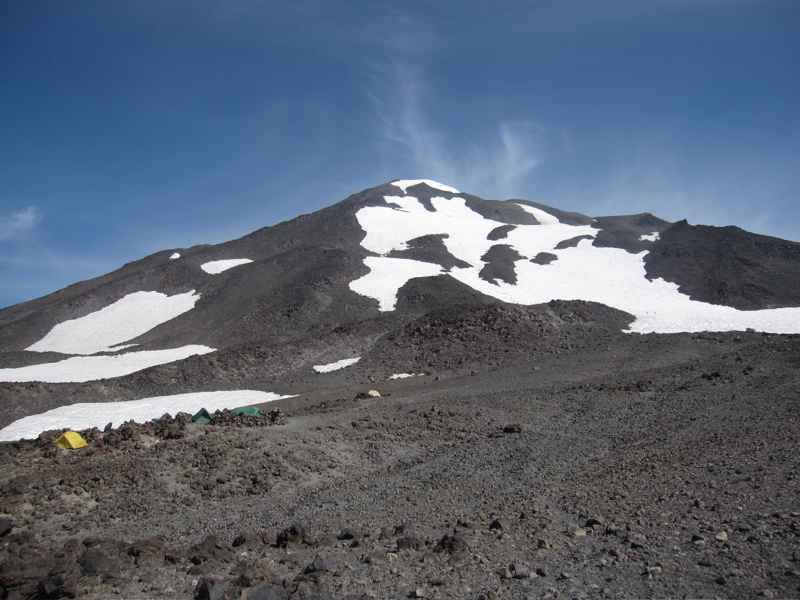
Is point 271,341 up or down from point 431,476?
up

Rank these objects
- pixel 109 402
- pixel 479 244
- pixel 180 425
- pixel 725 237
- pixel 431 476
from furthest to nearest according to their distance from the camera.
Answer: pixel 479 244 < pixel 725 237 < pixel 109 402 < pixel 180 425 < pixel 431 476

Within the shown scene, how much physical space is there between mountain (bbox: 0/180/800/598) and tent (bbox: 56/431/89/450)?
0.24 metres

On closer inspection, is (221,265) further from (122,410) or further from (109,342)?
(122,410)

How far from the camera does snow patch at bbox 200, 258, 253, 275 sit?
172 feet

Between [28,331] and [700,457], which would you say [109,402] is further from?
[28,331]

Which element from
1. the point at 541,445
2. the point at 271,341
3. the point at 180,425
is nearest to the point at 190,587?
the point at 180,425

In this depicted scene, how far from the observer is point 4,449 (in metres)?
10.9

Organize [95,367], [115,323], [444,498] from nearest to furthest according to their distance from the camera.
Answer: [444,498] < [95,367] < [115,323]

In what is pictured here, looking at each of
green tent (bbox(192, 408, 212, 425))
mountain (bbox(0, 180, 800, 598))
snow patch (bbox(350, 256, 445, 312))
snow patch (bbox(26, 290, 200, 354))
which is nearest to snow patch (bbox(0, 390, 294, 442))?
mountain (bbox(0, 180, 800, 598))

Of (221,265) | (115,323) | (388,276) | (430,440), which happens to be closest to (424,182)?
(221,265)

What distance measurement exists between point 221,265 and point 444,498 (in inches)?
1977

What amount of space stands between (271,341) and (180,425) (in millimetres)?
19913

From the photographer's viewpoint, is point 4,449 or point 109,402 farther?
point 109,402

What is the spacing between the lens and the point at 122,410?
19.3 metres
